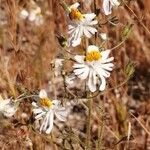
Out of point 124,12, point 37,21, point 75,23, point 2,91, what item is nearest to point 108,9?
point 75,23

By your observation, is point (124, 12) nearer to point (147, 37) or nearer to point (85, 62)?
point (147, 37)

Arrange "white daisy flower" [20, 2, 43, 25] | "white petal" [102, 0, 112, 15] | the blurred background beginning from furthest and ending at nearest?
"white daisy flower" [20, 2, 43, 25] < the blurred background < "white petal" [102, 0, 112, 15]

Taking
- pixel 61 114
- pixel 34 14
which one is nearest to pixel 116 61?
pixel 34 14

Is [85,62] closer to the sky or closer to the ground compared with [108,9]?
closer to the ground

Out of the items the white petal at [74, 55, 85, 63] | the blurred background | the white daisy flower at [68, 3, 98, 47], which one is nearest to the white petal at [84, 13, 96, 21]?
the white daisy flower at [68, 3, 98, 47]

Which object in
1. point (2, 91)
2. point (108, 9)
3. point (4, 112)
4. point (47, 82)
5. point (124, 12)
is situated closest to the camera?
point (108, 9)

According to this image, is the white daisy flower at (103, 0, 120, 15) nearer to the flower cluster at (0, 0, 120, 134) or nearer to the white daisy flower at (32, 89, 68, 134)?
the flower cluster at (0, 0, 120, 134)

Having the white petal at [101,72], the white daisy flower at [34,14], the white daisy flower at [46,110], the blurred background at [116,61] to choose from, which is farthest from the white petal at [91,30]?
the white daisy flower at [34,14]
